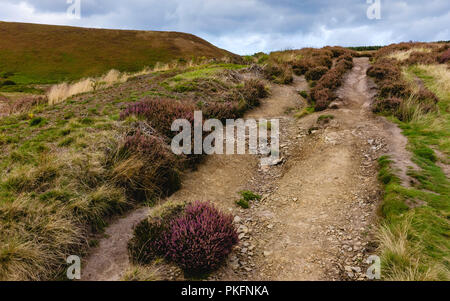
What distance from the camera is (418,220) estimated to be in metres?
4.57

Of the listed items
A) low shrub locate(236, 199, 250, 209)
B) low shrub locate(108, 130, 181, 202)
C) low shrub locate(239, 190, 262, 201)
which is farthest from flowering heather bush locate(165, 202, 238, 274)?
low shrub locate(239, 190, 262, 201)

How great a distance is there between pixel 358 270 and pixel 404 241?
2.84 ft

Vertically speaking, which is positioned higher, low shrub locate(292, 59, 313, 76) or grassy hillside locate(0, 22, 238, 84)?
grassy hillside locate(0, 22, 238, 84)

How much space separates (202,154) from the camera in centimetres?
837

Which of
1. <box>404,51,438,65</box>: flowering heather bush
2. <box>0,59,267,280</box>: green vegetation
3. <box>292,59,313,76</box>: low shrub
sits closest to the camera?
<box>0,59,267,280</box>: green vegetation

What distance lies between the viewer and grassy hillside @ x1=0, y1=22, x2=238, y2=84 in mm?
24672

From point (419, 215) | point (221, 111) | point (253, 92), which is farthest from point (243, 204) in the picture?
point (253, 92)

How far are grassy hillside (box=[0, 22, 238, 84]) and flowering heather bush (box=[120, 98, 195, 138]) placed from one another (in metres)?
19.2

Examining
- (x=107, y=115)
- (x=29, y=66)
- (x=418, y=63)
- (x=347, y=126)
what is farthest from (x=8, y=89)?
(x=418, y=63)

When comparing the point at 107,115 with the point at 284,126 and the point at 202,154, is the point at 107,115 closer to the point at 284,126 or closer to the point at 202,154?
the point at 202,154

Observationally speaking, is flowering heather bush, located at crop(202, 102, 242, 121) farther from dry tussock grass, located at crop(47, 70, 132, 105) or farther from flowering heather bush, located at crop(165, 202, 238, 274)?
dry tussock grass, located at crop(47, 70, 132, 105)

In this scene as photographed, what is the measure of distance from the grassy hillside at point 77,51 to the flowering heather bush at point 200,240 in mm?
24271

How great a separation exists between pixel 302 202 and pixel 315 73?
13878 millimetres

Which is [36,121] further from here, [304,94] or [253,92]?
[304,94]
